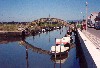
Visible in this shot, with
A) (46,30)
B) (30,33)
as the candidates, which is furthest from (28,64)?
(46,30)

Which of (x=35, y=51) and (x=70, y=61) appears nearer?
(x=70, y=61)

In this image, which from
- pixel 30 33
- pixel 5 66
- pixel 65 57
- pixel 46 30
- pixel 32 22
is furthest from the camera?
pixel 32 22

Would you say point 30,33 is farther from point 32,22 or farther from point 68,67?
point 68,67

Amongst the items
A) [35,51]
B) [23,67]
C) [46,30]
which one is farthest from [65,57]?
[46,30]

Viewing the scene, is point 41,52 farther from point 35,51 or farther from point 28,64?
point 28,64

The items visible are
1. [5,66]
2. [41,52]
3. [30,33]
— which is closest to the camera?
[5,66]

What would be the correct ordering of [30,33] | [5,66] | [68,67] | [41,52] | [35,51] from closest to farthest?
[68,67] < [5,66] < [41,52] < [35,51] < [30,33]

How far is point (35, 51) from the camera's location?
58375mm

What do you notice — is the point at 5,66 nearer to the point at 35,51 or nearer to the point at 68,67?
the point at 68,67

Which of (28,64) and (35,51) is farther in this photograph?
(35,51)

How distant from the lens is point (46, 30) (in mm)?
159875

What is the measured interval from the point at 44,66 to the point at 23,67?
388 centimetres

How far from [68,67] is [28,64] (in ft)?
26.6

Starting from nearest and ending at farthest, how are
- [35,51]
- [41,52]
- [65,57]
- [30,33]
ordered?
1. [65,57]
2. [41,52]
3. [35,51]
4. [30,33]
